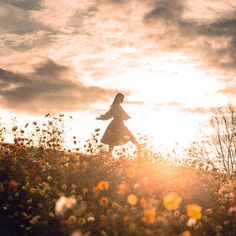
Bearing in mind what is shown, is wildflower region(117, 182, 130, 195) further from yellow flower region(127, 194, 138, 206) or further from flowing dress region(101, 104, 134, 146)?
flowing dress region(101, 104, 134, 146)

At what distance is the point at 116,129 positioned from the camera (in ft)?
50.6

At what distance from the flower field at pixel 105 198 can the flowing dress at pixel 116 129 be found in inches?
65.1

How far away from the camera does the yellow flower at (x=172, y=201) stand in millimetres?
9214

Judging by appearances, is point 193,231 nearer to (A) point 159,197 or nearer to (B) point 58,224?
(A) point 159,197

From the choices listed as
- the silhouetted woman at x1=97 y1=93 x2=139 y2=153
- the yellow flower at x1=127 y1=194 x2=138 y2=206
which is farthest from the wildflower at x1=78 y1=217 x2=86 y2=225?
the silhouetted woman at x1=97 y1=93 x2=139 y2=153

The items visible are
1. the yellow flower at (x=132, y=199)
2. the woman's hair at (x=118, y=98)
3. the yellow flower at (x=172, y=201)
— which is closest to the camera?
the yellow flower at (x=132, y=199)

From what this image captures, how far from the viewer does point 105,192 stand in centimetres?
956

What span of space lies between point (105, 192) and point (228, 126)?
863 inches

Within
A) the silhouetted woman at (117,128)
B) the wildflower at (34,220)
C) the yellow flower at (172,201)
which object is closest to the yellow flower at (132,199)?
the yellow flower at (172,201)

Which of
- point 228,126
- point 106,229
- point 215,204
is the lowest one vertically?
point 106,229

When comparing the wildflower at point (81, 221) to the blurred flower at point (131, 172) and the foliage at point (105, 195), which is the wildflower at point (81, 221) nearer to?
the foliage at point (105, 195)

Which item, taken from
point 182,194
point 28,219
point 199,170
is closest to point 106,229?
point 28,219

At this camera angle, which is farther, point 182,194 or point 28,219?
point 182,194

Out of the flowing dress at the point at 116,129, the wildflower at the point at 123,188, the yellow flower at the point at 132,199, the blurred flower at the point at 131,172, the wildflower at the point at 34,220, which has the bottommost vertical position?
the wildflower at the point at 34,220
